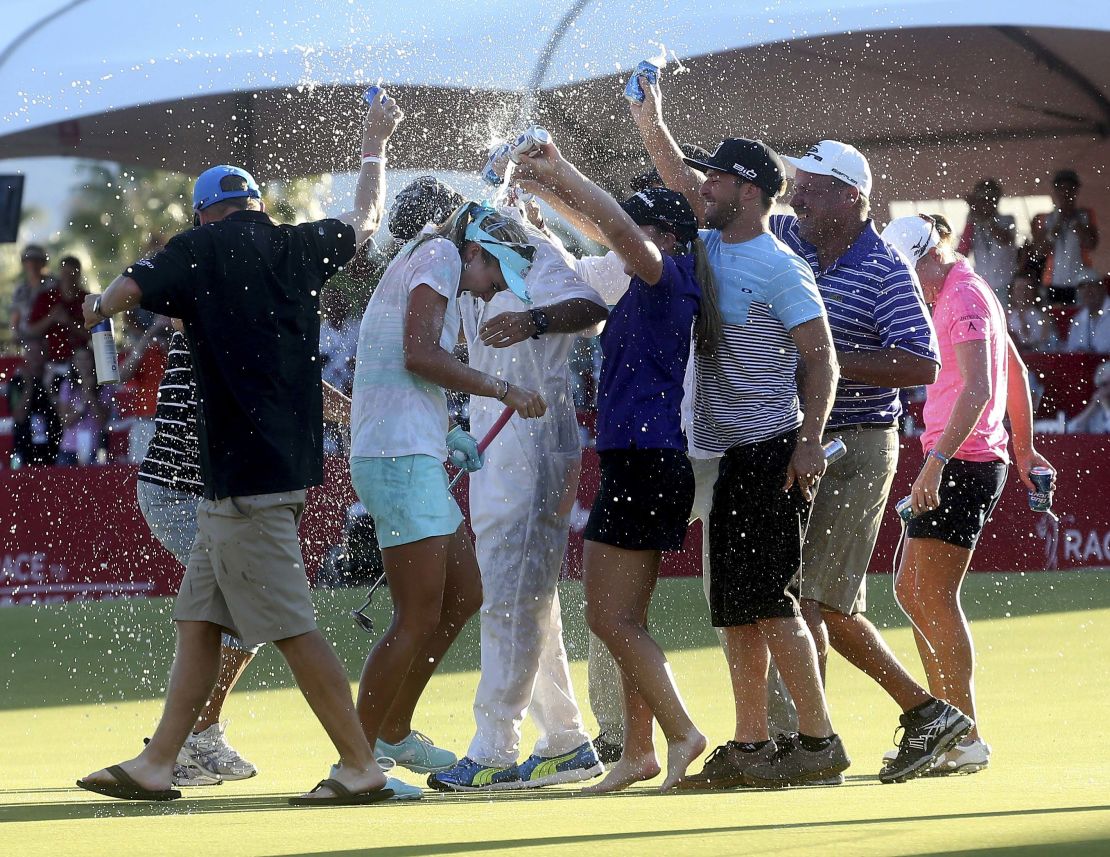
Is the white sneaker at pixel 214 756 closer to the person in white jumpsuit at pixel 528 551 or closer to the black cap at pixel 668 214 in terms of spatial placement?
the person in white jumpsuit at pixel 528 551

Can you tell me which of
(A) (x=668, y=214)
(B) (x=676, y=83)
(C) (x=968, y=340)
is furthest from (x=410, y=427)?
(B) (x=676, y=83)

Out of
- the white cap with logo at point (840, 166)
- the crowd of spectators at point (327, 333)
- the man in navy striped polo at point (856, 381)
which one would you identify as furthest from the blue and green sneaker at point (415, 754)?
the crowd of spectators at point (327, 333)

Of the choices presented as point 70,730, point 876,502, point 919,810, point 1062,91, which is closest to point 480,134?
point 1062,91

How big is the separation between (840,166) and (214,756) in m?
2.90

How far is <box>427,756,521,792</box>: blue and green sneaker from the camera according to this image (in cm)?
593

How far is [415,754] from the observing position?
20.0ft

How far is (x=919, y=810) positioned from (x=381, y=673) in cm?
174

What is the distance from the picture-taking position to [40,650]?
10398mm

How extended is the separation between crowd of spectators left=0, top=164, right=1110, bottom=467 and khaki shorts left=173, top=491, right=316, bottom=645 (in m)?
8.27

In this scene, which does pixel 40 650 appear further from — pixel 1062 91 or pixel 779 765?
pixel 1062 91

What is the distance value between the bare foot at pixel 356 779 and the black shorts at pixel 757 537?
118 centimetres

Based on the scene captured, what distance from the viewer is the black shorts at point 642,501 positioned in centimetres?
573

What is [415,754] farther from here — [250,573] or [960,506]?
[960,506]

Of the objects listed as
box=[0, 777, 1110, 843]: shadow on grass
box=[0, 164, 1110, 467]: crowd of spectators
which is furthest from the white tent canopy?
box=[0, 777, 1110, 843]: shadow on grass
